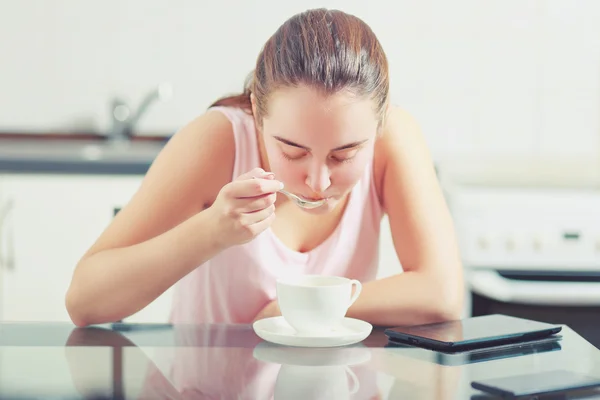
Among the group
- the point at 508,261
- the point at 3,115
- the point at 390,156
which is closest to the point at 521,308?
the point at 508,261

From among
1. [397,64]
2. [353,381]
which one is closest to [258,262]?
[353,381]

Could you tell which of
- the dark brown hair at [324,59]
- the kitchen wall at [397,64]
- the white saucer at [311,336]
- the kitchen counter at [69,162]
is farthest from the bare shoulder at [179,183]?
the kitchen wall at [397,64]

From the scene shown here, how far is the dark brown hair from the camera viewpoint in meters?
1.15

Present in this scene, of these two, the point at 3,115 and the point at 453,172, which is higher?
the point at 3,115

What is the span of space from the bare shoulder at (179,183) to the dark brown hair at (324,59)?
A: 0.21 meters

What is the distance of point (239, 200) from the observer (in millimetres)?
1073

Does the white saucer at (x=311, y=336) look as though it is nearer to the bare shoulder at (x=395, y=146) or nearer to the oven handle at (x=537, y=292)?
Result: the bare shoulder at (x=395, y=146)

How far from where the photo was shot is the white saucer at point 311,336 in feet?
3.34

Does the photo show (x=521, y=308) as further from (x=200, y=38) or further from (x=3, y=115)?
(x=3, y=115)

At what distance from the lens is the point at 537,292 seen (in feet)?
7.16

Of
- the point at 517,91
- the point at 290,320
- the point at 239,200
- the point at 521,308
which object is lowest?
the point at 521,308

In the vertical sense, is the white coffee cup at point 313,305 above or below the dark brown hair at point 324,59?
below

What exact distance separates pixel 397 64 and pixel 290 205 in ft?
5.06

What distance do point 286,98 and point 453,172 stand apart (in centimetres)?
167
